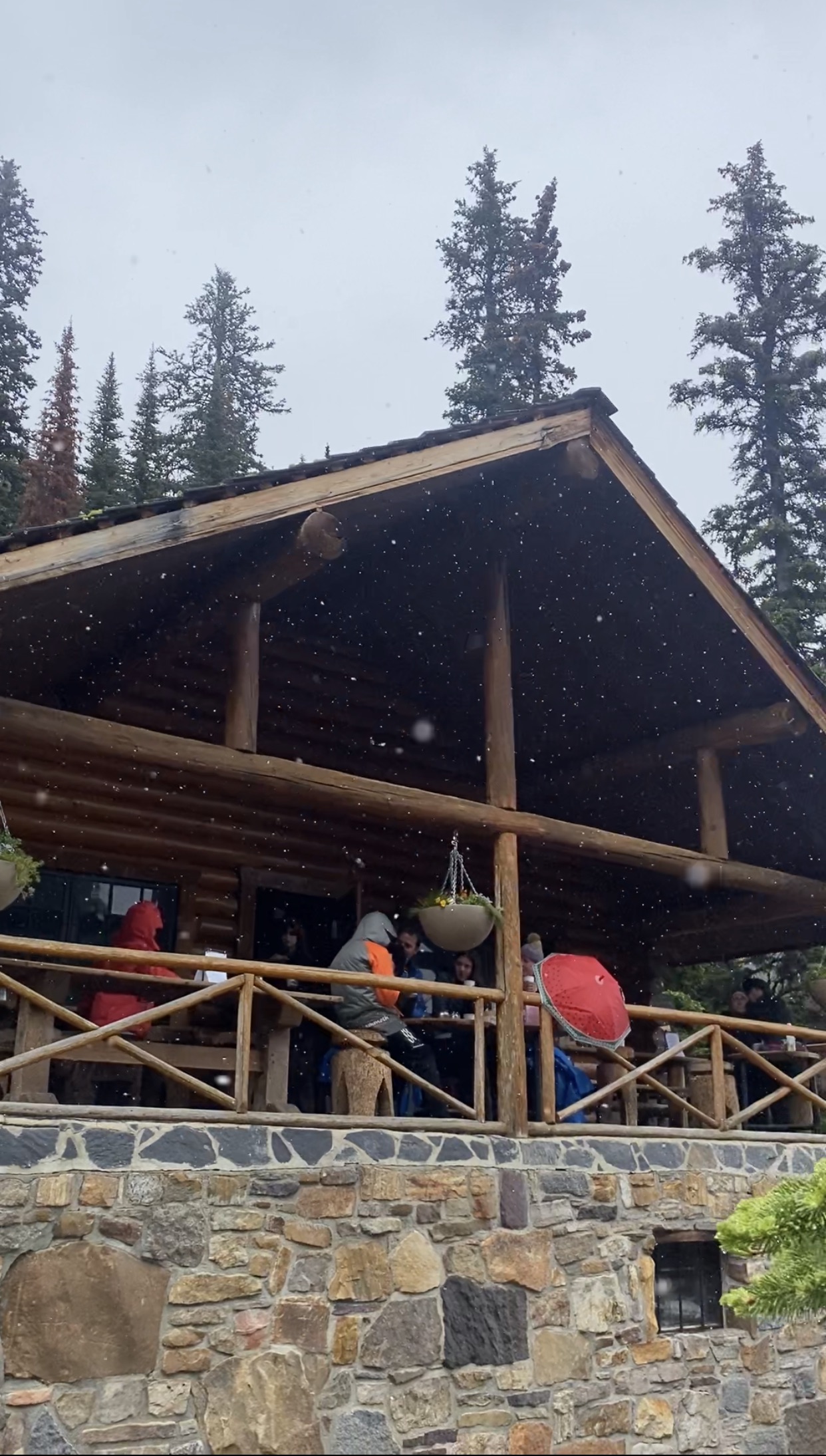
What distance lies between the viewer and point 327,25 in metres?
15.7

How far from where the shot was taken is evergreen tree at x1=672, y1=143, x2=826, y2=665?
1065 inches

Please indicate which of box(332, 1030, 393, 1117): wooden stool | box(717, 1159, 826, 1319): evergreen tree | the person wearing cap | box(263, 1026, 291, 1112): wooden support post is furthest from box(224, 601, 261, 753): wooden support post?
box(717, 1159, 826, 1319): evergreen tree

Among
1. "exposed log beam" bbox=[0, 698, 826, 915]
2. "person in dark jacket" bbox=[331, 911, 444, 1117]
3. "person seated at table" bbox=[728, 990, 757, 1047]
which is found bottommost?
"person in dark jacket" bbox=[331, 911, 444, 1117]

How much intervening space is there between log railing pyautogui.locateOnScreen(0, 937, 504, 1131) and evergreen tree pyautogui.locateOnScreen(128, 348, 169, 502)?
2292 centimetres

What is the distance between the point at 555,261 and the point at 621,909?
2194cm

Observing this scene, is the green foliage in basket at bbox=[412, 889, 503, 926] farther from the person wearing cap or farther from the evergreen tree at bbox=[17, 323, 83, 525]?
the evergreen tree at bbox=[17, 323, 83, 525]

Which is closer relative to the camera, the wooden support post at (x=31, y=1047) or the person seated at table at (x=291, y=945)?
the wooden support post at (x=31, y=1047)

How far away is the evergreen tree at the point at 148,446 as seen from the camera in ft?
104

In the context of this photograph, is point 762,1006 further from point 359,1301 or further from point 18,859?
point 18,859

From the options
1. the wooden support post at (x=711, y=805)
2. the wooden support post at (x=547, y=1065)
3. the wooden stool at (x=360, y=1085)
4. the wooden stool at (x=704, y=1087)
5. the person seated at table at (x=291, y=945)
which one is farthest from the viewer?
the wooden support post at (x=711, y=805)

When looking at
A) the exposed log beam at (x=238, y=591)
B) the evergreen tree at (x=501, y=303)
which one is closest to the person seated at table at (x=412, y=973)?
the exposed log beam at (x=238, y=591)

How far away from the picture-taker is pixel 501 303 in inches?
1284

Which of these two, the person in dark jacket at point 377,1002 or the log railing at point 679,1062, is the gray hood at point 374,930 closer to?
the person in dark jacket at point 377,1002

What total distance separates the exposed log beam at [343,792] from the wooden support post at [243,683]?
0.15 metres
